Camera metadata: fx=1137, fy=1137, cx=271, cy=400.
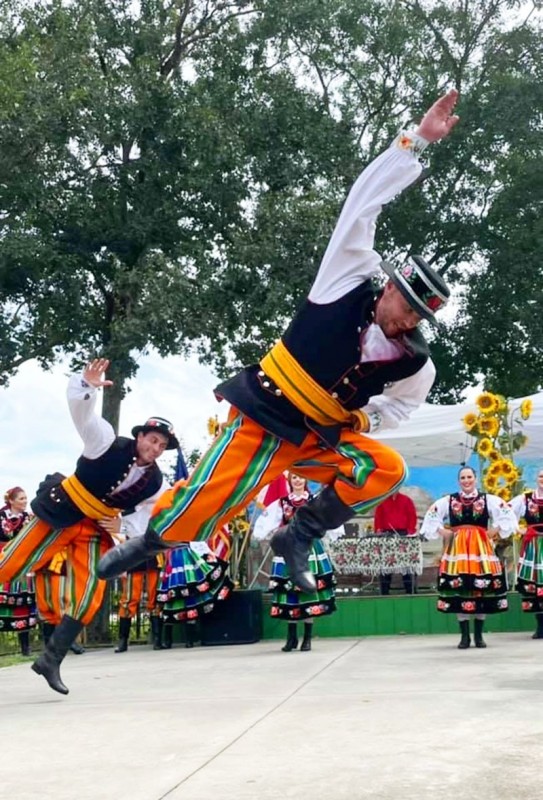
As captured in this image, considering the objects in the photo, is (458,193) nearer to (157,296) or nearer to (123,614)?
(157,296)

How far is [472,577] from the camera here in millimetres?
8492

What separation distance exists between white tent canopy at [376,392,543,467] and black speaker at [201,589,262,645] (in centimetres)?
194

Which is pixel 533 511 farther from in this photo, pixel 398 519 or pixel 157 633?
pixel 157 633

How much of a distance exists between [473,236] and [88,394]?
40.7 ft

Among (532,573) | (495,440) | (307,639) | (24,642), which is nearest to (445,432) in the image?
(495,440)

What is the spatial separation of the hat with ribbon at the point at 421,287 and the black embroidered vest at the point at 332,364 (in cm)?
14

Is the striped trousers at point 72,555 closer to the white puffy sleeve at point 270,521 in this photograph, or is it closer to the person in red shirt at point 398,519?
the white puffy sleeve at point 270,521

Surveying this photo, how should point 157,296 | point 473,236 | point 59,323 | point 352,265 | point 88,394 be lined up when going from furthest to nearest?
point 473,236, point 59,323, point 157,296, point 88,394, point 352,265

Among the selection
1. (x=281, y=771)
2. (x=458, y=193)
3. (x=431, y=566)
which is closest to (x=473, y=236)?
(x=458, y=193)

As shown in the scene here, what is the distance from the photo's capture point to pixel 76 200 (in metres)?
12.9

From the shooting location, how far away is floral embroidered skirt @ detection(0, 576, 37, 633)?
988 centimetres

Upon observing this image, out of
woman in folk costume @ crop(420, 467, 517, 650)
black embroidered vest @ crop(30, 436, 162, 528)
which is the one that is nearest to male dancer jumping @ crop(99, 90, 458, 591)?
black embroidered vest @ crop(30, 436, 162, 528)

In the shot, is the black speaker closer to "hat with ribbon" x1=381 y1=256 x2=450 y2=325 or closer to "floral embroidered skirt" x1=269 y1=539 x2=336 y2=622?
"floral embroidered skirt" x1=269 y1=539 x2=336 y2=622

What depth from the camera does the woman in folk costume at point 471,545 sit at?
8.43m
